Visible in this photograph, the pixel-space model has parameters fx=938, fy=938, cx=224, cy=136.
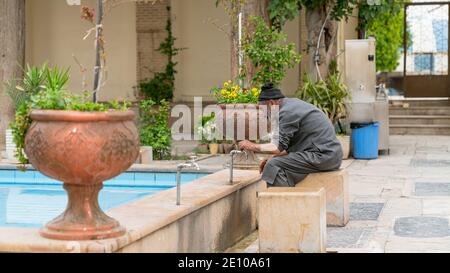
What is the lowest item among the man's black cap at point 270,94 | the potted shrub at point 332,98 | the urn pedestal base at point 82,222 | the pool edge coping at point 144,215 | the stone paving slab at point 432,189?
the stone paving slab at point 432,189

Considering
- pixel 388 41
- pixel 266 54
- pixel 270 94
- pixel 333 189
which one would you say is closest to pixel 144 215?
pixel 270 94

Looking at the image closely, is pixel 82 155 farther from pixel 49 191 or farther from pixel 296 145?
pixel 49 191

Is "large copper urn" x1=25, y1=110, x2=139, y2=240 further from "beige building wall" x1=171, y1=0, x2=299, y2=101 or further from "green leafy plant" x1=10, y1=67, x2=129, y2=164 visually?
"beige building wall" x1=171, y1=0, x2=299, y2=101

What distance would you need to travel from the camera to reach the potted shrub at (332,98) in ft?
48.3

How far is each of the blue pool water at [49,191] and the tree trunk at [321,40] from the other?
6115 mm

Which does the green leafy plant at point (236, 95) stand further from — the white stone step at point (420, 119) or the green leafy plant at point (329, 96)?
the white stone step at point (420, 119)

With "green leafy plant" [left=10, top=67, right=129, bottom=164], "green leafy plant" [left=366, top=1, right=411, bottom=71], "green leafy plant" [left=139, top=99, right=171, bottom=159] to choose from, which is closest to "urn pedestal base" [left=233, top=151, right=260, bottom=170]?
"green leafy plant" [left=10, top=67, right=129, bottom=164]

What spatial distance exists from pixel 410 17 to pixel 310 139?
17.9m

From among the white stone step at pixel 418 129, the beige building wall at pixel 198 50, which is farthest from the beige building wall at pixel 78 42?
the white stone step at pixel 418 129

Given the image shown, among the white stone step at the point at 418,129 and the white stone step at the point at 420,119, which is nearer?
the white stone step at the point at 418,129

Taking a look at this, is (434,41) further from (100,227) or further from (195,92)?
(100,227)

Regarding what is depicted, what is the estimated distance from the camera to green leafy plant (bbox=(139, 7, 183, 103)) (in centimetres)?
1953

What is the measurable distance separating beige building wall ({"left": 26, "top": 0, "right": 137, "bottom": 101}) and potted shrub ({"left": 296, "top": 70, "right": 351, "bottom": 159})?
6.19m

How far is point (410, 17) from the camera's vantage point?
25.2 m
